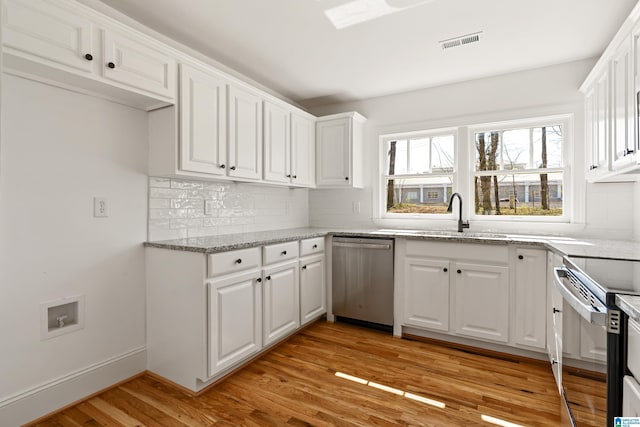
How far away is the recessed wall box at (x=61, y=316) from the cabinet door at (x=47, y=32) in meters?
1.33

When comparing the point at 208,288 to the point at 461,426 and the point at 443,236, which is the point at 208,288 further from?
the point at 443,236

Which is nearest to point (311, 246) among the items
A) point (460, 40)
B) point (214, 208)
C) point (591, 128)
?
point (214, 208)

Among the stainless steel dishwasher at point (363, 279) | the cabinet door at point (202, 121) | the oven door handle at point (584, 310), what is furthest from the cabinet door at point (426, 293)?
the cabinet door at point (202, 121)

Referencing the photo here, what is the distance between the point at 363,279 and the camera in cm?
313

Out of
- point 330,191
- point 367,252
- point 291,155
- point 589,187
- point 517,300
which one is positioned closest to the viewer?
point 517,300

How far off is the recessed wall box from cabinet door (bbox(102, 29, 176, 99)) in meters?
1.35

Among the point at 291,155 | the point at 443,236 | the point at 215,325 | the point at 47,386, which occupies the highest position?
the point at 291,155

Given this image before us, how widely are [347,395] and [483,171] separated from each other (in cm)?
250

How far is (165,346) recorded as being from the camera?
2.24 meters

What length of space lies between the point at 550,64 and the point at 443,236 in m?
1.83

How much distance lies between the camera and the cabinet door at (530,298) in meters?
2.44

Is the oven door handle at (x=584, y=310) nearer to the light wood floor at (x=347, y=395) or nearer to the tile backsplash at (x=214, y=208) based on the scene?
the light wood floor at (x=347, y=395)

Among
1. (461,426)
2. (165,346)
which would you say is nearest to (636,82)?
(461,426)

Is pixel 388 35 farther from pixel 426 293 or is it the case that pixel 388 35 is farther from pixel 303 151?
pixel 426 293
